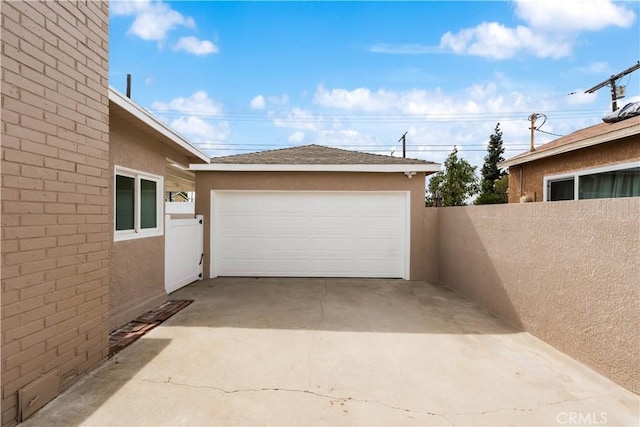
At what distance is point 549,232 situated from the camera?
403 centimetres

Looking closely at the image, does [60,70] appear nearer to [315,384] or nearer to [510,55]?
[315,384]

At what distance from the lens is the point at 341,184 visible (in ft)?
26.1

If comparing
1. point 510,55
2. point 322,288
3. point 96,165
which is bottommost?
point 322,288

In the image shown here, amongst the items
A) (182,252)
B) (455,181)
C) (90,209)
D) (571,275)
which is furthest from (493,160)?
(90,209)

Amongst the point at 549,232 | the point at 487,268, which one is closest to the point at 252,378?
the point at 549,232

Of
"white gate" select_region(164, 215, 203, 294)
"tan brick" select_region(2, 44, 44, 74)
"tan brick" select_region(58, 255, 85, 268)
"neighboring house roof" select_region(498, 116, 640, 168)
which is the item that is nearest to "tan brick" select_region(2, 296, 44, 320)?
"tan brick" select_region(58, 255, 85, 268)

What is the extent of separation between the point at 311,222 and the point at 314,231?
0.26m

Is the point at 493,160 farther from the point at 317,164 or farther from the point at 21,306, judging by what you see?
the point at 21,306

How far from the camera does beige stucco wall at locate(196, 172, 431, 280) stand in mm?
7945

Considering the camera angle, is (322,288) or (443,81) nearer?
(322,288)

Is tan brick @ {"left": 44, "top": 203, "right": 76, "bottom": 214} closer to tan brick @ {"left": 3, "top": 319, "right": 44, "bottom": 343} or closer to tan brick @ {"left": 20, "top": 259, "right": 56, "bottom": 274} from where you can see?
tan brick @ {"left": 20, "top": 259, "right": 56, "bottom": 274}

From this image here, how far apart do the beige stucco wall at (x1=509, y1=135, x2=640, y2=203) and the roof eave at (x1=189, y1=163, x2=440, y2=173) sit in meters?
2.76

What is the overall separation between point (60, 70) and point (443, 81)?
44.4 feet

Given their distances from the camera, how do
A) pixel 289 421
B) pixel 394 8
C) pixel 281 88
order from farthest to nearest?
pixel 281 88
pixel 394 8
pixel 289 421
